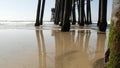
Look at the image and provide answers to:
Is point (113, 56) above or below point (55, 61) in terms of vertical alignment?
above

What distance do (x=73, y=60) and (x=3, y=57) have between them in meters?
1.06


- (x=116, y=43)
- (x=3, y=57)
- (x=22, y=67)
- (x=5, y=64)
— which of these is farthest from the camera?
(x=3, y=57)

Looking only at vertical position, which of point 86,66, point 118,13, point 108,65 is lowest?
point 86,66

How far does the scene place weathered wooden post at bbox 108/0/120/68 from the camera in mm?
1460

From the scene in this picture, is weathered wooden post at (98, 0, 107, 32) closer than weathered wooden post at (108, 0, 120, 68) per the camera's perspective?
No

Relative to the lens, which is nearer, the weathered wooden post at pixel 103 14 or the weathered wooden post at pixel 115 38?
the weathered wooden post at pixel 115 38

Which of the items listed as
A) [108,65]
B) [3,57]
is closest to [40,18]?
[3,57]

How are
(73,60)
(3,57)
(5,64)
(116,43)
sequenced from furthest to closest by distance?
(3,57)
(73,60)
(5,64)
(116,43)

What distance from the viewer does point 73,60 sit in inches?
116

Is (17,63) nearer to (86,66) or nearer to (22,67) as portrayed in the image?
(22,67)

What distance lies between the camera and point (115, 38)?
1.48 m

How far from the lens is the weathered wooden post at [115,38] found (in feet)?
4.79

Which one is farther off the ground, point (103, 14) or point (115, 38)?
point (103, 14)

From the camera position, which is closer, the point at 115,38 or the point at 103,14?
the point at 115,38
